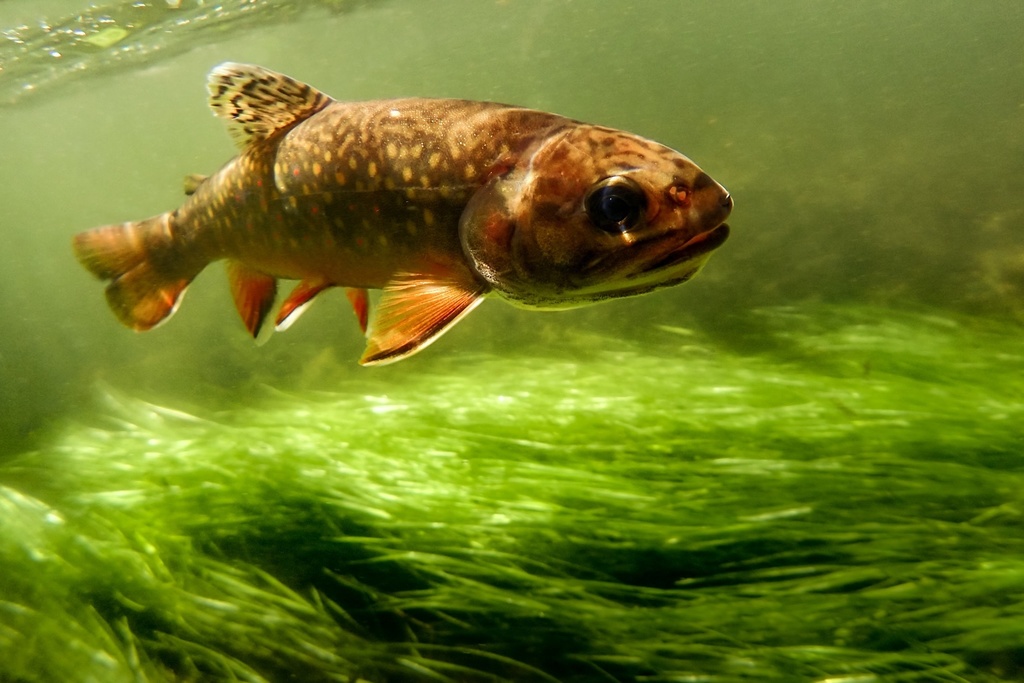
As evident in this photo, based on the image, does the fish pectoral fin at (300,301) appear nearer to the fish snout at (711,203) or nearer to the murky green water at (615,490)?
the murky green water at (615,490)

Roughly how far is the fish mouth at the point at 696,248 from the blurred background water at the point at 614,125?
250 inches

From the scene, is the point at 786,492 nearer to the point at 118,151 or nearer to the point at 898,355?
the point at 898,355

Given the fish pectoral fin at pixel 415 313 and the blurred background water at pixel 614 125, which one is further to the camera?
the blurred background water at pixel 614 125

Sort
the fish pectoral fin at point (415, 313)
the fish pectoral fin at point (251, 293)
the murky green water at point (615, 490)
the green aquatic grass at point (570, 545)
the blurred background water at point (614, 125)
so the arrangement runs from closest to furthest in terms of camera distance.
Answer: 1. the fish pectoral fin at point (415, 313)
2. the green aquatic grass at point (570, 545)
3. the murky green water at point (615, 490)
4. the fish pectoral fin at point (251, 293)
5. the blurred background water at point (614, 125)

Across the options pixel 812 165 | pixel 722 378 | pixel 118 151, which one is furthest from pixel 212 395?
pixel 118 151

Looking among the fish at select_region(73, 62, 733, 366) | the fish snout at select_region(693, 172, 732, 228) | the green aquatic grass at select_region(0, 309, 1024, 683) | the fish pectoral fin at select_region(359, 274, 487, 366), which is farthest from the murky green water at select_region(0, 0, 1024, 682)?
the fish snout at select_region(693, 172, 732, 228)

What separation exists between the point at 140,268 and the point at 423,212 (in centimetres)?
228

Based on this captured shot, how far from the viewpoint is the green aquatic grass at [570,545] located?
2.94 m

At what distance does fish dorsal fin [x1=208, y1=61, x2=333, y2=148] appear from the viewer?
3102mm

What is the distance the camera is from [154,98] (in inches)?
1133

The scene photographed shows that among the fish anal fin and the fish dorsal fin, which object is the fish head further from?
the fish dorsal fin

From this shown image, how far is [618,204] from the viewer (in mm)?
2135

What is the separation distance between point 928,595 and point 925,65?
52713 mm

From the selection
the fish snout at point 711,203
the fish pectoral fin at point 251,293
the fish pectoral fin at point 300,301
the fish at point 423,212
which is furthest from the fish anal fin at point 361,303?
the fish snout at point 711,203
